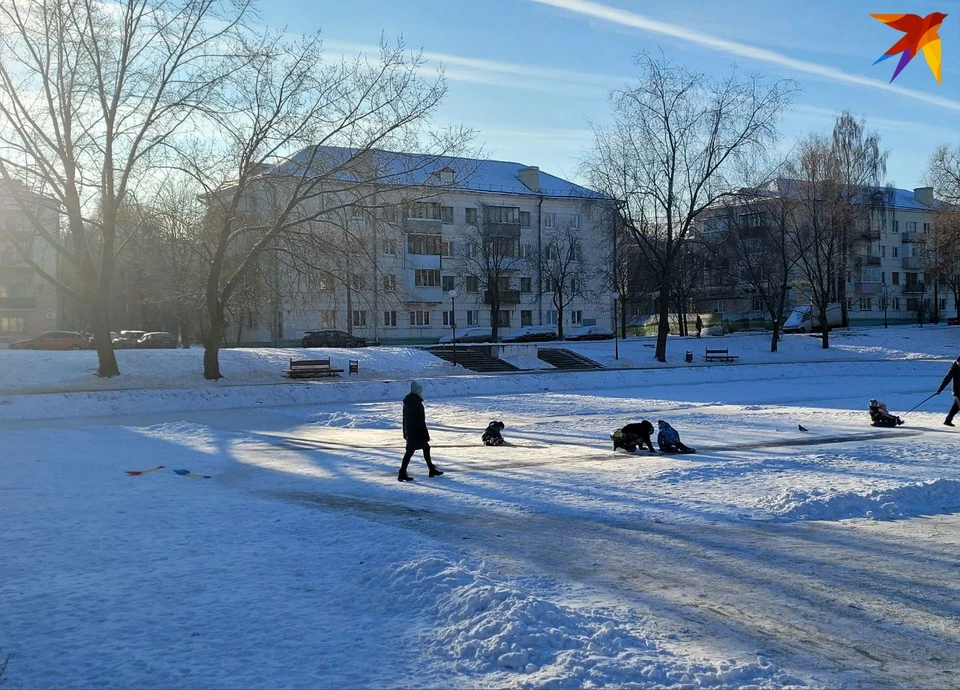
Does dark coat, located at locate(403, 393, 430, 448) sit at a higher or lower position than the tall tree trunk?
lower

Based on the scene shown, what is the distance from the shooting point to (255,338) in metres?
64.2

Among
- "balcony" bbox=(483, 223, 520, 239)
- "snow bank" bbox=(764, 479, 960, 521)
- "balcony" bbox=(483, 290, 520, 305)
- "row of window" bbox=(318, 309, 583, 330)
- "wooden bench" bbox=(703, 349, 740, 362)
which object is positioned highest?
"balcony" bbox=(483, 223, 520, 239)

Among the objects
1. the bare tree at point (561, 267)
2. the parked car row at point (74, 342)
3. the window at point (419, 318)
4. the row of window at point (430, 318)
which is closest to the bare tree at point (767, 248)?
the bare tree at point (561, 267)

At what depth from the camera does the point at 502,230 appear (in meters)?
65.8

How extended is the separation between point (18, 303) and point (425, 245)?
37376 mm

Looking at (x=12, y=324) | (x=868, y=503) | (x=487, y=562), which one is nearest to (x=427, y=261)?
(x=12, y=324)

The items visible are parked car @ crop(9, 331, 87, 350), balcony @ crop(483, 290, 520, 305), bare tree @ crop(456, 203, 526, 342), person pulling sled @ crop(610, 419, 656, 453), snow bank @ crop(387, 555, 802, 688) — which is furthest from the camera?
balcony @ crop(483, 290, 520, 305)

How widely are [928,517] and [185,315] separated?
58874 mm

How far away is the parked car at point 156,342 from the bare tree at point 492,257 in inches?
839

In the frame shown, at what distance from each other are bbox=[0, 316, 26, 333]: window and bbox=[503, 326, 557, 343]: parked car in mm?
44524

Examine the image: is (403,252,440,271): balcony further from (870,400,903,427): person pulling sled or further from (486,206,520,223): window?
(870,400,903,427): person pulling sled

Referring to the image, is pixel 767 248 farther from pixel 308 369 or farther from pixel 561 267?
pixel 308 369

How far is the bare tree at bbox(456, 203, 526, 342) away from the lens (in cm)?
5953

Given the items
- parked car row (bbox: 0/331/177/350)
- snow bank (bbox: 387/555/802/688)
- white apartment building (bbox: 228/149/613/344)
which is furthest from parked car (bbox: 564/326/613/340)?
snow bank (bbox: 387/555/802/688)
